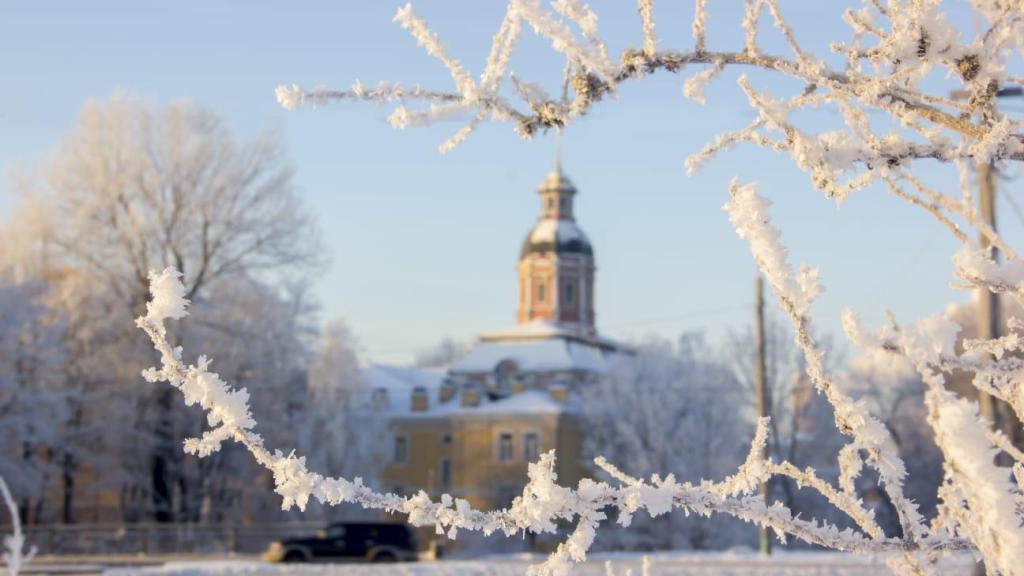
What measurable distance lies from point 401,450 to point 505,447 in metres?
8.34

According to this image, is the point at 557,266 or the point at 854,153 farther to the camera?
the point at 557,266

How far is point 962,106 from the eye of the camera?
1.95 meters

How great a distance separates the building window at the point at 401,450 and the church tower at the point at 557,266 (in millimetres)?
14113

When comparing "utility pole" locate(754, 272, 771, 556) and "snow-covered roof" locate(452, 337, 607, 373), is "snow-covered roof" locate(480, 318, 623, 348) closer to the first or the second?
"snow-covered roof" locate(452, 337, 607, 373)

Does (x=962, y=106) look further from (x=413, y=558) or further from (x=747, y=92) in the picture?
(x=413, y=558)

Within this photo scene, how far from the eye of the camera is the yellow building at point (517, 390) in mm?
53469

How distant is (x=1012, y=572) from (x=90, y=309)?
38448 mm

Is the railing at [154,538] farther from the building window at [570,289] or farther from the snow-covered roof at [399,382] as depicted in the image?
the building window at [570,289]

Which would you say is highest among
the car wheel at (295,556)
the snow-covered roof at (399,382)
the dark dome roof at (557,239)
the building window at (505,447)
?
the dark dome roof at (557,239)

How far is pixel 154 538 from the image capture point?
114ft

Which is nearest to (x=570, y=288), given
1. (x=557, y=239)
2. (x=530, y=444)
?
(x=557, y=239)

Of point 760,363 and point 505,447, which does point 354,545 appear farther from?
point 505,447

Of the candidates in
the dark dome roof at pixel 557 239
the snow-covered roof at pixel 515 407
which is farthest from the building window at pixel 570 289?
the snow-covered roof at pixel 515 407

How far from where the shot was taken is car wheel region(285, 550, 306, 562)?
30.0 m
